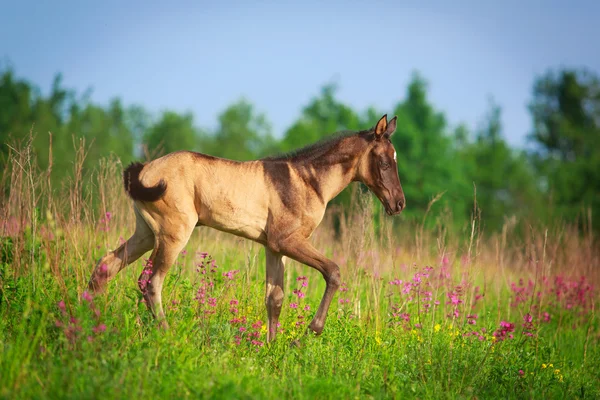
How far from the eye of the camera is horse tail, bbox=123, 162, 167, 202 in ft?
19.4

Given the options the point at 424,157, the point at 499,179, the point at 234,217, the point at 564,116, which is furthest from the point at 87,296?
the point at 564,116

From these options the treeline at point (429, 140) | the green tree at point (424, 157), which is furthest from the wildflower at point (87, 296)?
the green tree at point (424, 157)

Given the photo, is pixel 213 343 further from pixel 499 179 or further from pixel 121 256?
pixel 499 179

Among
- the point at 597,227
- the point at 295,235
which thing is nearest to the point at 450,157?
the point at 597,227

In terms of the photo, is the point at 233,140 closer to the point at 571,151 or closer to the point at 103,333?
the point at 571,151

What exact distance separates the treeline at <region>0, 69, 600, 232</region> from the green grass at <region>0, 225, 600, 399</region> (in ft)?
34.6

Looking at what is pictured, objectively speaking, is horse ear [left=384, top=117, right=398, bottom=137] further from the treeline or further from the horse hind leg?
the treeline

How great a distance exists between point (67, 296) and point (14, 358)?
1.00m

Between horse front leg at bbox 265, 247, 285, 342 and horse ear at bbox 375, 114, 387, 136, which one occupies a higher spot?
horse ear at bbox 375, 114, 387, 136

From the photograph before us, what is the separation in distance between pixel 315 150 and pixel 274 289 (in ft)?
5.94

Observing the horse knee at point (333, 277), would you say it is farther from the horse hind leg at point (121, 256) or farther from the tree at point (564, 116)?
the tree at point (564, 116)

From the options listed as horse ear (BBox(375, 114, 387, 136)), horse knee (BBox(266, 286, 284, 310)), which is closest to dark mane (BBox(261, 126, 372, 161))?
horse ear (BBox(375, 114, 387, 136))

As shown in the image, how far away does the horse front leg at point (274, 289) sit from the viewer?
22.0 feet

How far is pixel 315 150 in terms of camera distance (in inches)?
278
